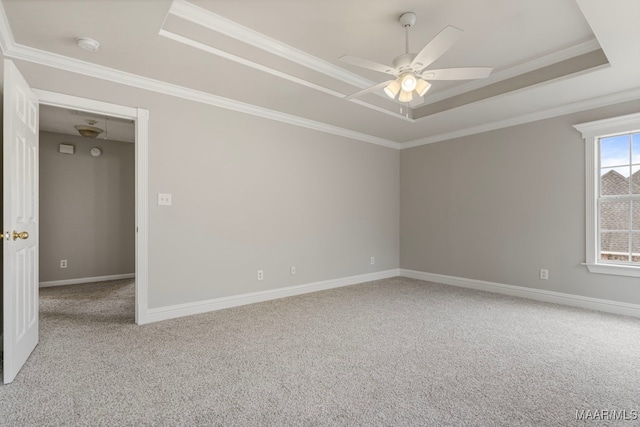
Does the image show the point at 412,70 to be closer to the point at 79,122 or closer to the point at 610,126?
the point at 610,126

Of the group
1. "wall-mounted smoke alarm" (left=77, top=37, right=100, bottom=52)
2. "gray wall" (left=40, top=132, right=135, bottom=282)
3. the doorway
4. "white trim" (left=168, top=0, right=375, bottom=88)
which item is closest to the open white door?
"wall-mounted smoke alarm" (left=77, top=37, right=100, bottom=52)

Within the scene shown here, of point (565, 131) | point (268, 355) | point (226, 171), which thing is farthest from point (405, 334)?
point (565, 131)

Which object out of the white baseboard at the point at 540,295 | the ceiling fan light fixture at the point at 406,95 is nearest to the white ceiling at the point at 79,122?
the ceiling fan light fixture at the point at 406,95

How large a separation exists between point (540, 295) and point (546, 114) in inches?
90.6

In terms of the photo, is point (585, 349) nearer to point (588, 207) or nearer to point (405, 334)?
point (405, 334)

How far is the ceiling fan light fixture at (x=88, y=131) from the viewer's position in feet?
15.6

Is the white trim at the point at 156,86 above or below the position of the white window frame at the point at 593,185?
above

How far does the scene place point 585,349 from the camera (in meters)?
2.58

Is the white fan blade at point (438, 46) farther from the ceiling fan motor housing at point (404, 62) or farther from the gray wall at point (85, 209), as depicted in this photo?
the gray wall at point (85, 209)

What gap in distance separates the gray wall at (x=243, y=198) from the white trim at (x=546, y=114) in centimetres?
116

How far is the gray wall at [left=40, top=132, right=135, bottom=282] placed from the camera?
5020 mm

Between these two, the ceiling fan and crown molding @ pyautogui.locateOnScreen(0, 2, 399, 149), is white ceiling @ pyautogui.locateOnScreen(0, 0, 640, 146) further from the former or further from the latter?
the ceiling fan

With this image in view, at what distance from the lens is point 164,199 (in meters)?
3.35

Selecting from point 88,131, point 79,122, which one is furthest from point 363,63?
point 88,131
